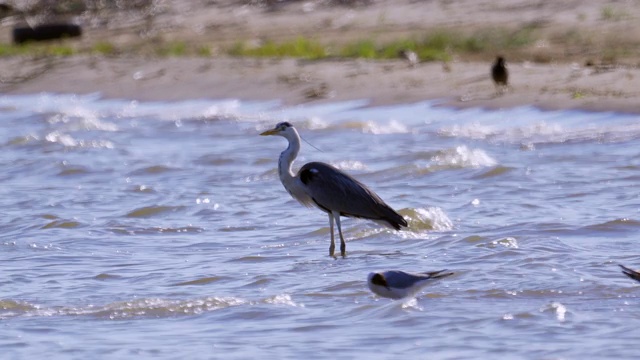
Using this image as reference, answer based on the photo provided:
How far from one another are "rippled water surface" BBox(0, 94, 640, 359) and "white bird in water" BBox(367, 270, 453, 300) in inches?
3.2

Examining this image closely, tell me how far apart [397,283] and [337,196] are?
2090 millimetres

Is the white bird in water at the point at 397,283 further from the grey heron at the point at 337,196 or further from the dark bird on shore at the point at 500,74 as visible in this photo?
the dark bird on shore at the point at 500,74

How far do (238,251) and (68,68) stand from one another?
14605 mm

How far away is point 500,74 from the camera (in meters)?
17.4

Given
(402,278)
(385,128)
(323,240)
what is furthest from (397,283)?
(385,128)

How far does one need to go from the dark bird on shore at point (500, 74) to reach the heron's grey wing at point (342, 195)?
297 inches

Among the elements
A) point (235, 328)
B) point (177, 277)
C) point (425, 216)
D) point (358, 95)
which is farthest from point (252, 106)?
point (235, 328)

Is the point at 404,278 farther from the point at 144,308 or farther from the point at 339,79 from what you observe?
the point at 339,79

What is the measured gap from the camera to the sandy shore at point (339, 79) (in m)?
17.0

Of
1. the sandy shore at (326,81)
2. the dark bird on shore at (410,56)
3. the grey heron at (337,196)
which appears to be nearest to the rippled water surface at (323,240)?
the grey heron at (337,196)

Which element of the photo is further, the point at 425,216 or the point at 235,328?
the point at 425,216

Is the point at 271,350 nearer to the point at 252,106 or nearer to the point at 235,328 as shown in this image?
the point at 235,328

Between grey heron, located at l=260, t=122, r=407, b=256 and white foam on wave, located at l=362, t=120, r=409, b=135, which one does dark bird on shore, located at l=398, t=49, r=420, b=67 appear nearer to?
white foam on wave, located at l=362, t=120, r=409, b=135

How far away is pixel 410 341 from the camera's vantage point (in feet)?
24.3
